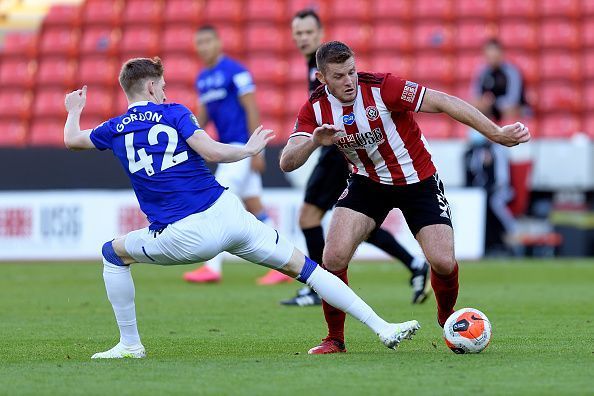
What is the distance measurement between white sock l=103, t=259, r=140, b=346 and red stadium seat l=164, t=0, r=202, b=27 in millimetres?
14785

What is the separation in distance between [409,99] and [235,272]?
749 centimetres

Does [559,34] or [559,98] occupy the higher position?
[559,34]

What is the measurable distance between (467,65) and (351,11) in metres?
2.31

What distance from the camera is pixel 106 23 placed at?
20719 mm

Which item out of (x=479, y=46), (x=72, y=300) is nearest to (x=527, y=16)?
(x=479, y=46)

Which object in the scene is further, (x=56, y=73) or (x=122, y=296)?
(x=56, y=73)

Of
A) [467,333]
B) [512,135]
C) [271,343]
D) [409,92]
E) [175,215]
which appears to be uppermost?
[409,92]

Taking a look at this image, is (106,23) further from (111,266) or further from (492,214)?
(111,266)

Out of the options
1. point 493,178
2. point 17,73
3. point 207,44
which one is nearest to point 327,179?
point 207,44

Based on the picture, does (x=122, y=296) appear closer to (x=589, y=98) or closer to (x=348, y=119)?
(x=348, y=119)

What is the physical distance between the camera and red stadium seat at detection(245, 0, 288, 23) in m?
20.1

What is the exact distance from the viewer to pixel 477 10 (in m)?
19.6

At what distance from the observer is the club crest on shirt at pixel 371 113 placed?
634cm

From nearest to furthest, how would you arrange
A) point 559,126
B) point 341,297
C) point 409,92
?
point 341,297 < point 409,92 < point 559,126
